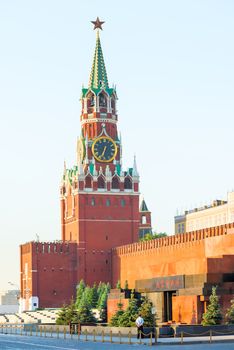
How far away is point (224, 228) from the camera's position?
247 feet

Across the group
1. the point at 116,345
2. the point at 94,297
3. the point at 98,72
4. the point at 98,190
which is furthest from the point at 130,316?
the point at 98,72

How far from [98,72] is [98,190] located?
509 inches

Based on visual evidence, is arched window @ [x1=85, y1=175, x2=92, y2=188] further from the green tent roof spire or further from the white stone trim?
the green tent roof spire

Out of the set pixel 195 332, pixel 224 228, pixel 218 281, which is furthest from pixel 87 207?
pixel 195 332

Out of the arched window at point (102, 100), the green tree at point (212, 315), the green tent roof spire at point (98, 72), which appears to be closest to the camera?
the green tree at point (212, 315)

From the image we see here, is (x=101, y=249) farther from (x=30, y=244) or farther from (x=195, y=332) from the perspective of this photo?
(x=195, y=332)

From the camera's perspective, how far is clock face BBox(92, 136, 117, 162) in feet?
343

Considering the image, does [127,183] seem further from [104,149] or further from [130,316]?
[130,316]

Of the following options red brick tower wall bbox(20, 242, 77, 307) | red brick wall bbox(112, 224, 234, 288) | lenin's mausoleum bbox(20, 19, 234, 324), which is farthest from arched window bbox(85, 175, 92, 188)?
red brick wall bbox(112, 224, 234, 288)

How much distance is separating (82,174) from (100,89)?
945cm

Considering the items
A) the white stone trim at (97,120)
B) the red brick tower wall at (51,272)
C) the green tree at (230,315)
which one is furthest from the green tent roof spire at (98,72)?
the green tree at (230,315)

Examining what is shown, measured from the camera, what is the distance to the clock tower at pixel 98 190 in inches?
3996

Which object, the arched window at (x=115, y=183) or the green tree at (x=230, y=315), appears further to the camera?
the arched window at (x=115, y=183)

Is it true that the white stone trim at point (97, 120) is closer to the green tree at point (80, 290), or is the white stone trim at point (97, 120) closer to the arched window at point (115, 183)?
the arched window at point (115, 183)
